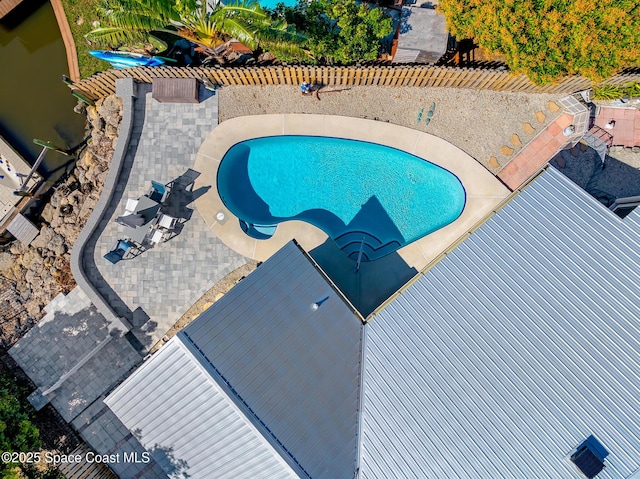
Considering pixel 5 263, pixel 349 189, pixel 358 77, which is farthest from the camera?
pixel 349 189

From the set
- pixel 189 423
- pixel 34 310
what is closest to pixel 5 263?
pixel 34 310

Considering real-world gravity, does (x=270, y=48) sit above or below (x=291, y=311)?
above

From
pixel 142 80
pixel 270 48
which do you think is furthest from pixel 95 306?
pixel 270 48

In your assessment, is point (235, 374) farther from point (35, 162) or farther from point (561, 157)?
point (561, 157)

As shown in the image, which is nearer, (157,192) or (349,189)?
(157,192)

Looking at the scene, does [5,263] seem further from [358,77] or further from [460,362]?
[460,362]

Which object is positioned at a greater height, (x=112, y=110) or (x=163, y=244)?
(x=112, y=110)

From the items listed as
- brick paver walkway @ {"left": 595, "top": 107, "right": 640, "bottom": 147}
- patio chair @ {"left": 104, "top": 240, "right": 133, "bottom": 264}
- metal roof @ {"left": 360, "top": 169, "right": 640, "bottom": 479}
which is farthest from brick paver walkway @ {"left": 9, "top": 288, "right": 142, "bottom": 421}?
brick paver walkway @ {"left": 595, "top": 107, "right": 640, "bottom": 147}
